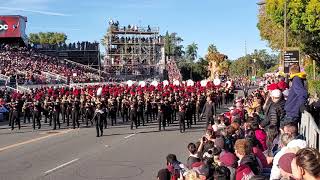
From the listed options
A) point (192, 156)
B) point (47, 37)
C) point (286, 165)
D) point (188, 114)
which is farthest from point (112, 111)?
point (47, 37)

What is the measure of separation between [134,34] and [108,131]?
65759 mm

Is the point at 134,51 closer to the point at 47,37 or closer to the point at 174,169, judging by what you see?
the point at 47,37

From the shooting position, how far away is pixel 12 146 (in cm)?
1928

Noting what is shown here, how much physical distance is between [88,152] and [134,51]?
70068mm

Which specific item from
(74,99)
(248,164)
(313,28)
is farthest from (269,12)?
(248,164)

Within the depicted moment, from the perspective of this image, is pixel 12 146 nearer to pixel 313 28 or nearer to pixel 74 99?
pixel 74 99

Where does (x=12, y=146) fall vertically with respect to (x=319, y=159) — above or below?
below

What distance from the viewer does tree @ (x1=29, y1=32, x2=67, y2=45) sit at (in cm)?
13969

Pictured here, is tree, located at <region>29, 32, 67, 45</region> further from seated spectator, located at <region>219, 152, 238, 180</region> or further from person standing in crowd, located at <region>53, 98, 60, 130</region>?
seated spectator, located at <region>219, 152, 238, 180</region>

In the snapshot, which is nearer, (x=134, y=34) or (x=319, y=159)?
(x=319, y=159)

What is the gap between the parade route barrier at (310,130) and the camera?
27.8 ft

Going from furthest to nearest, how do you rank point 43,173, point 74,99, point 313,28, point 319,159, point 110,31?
point 110,31
point 313,28
point 74,99
point 43,173
point 319,159

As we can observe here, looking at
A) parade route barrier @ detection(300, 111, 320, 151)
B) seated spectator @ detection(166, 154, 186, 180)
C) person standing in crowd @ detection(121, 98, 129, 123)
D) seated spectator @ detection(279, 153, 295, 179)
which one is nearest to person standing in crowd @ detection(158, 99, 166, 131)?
person standing in crowd @ detection(121, 98, 129, 123)

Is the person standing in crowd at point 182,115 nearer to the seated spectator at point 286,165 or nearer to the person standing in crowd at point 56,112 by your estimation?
the person standing in crowd at point 56,112
